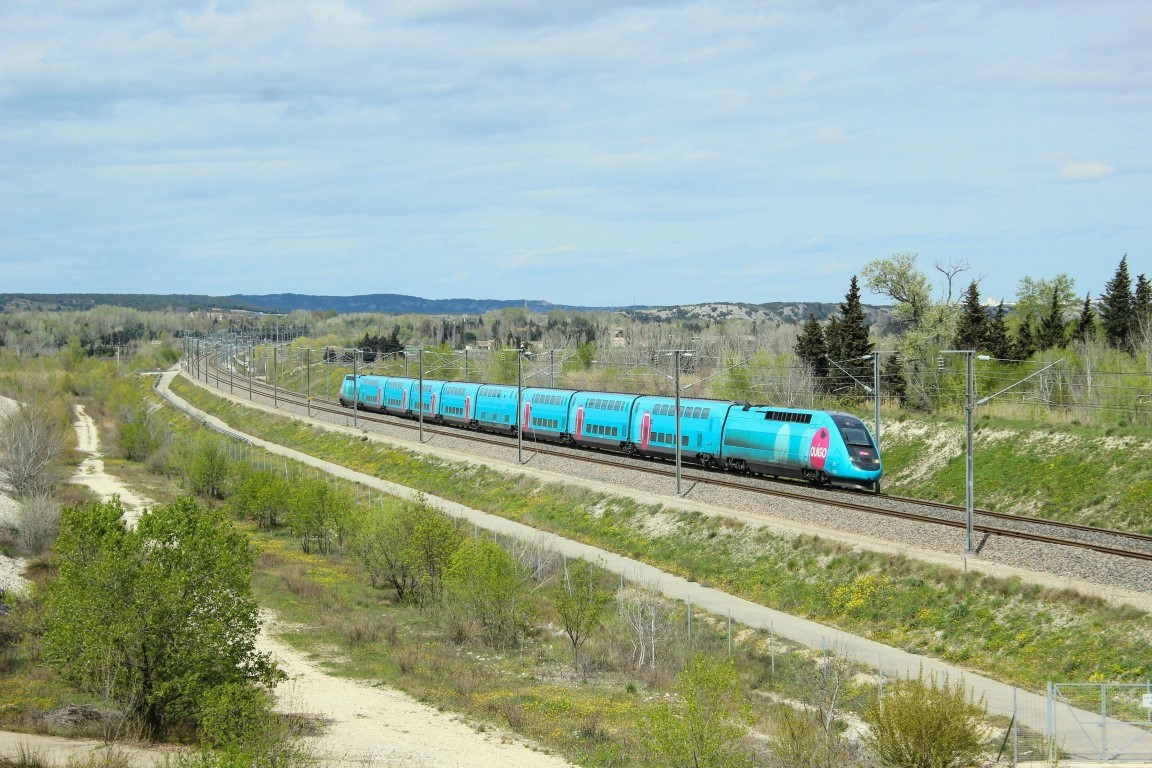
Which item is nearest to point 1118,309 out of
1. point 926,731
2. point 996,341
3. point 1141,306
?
point 1141,306

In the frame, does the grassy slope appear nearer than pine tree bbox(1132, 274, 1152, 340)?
Yes

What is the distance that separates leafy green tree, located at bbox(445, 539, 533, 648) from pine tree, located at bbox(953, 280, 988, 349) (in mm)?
52512

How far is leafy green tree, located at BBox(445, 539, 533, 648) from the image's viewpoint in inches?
1435

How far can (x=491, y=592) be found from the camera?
120 ft

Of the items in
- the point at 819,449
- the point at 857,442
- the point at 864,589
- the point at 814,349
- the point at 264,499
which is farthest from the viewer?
the point at 814,349

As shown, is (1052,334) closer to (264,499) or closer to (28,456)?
(264,499)

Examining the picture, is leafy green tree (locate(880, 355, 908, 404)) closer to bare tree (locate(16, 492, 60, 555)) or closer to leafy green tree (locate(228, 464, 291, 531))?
leafy green tree (locate(228, 464, 291, 531))

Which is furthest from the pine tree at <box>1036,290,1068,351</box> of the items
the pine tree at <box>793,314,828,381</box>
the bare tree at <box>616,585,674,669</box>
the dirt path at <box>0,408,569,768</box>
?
the dirt path at <box>0,408,569,768</box>

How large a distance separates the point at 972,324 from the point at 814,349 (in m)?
13.5

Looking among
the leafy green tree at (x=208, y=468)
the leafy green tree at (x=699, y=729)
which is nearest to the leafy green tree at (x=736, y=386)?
the leafy green tree at (x=208, y=468)

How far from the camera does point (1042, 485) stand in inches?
1820

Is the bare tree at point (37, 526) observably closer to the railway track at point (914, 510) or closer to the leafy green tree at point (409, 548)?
the leafy green tree at point (409, 548)

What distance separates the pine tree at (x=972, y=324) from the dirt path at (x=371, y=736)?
60.3m

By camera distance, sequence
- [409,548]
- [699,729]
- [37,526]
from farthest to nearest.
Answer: [37,526]
[409,548]
[699,729]
